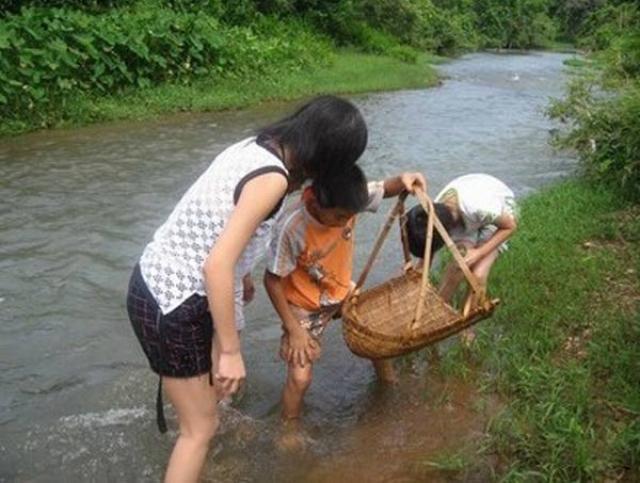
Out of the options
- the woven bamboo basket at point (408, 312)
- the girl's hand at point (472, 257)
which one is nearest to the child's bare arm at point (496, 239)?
the girl's hand at point (472, 257)

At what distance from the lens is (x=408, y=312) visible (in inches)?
137

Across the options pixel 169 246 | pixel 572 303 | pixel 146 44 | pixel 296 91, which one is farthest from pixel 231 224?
pixel 296 91

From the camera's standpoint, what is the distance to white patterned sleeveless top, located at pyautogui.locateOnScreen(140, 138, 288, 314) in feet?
7.75

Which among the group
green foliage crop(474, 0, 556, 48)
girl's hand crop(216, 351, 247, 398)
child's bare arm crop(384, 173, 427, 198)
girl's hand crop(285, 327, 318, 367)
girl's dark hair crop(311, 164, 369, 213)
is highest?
girl's dark hair crop(311, 164, 369, 213)

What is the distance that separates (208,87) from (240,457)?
10.5m

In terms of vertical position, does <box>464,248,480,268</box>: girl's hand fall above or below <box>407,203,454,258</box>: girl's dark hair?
below

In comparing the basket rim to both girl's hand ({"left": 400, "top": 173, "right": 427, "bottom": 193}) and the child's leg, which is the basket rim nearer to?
girl's hand ({"left": 400, "top": 173, "right": 427, "bottom": 193})

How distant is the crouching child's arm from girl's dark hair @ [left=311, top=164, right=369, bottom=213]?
1.85ft

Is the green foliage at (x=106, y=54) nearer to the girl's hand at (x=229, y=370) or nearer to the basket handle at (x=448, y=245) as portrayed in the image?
the basket handle at (x=448, y=245)

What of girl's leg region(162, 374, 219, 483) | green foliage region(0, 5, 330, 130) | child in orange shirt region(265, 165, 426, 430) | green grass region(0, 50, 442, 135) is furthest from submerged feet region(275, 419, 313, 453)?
green foliage region(0, 5, 330, 130)

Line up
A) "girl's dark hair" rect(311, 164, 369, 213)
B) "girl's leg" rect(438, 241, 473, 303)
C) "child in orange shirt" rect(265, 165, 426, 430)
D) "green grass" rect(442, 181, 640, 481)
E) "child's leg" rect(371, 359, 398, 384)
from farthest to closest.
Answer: "girl's leg" rect(438, 241, 473, 303) → "child's leg" rect(371, 359, 398, 384) → "child in orange shirt" rect(265, 165, 426, 430) → "green grass" rect(442, 181, 640, 481) → "girl's dark hair" rect(311, 164, 369, 213)

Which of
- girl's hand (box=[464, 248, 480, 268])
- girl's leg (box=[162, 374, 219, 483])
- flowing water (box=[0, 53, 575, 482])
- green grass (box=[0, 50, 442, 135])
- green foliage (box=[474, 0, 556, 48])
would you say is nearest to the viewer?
girl's leg (box=[162, 374, 219, 483])

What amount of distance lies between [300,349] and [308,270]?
0.35 m

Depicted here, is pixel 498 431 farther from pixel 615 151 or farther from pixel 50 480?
pixel 615 151
